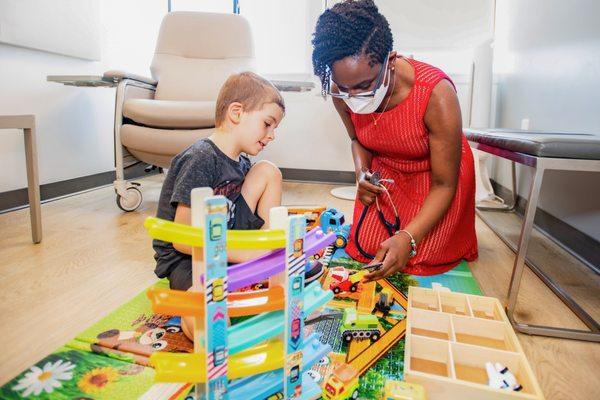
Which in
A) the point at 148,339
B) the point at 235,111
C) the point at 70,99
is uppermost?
the point at 70,99

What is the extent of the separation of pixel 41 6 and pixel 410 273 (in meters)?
2.07

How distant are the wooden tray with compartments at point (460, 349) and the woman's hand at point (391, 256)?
72 mm

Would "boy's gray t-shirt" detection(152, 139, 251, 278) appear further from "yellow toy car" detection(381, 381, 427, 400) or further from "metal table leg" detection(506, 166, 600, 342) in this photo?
"metal table leg" detection(506, 166, 600, 342)

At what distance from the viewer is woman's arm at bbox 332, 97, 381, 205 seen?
1.28 m

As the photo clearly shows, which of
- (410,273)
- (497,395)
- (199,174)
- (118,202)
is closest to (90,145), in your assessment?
(118,202)

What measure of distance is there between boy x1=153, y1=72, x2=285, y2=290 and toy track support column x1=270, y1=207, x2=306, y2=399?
0.35 metres

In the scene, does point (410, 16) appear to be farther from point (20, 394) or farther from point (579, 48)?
point (20, 394)

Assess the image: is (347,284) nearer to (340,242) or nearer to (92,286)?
(340,242)

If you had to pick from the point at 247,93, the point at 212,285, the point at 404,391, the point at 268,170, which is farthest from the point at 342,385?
the point at 247,93

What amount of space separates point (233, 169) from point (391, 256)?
425 millimetres

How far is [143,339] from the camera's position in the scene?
842mm

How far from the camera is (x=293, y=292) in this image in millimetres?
554

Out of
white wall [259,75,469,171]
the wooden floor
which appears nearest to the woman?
the wooden floor

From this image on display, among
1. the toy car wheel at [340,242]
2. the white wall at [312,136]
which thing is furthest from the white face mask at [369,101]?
the white wall at [312,136]
